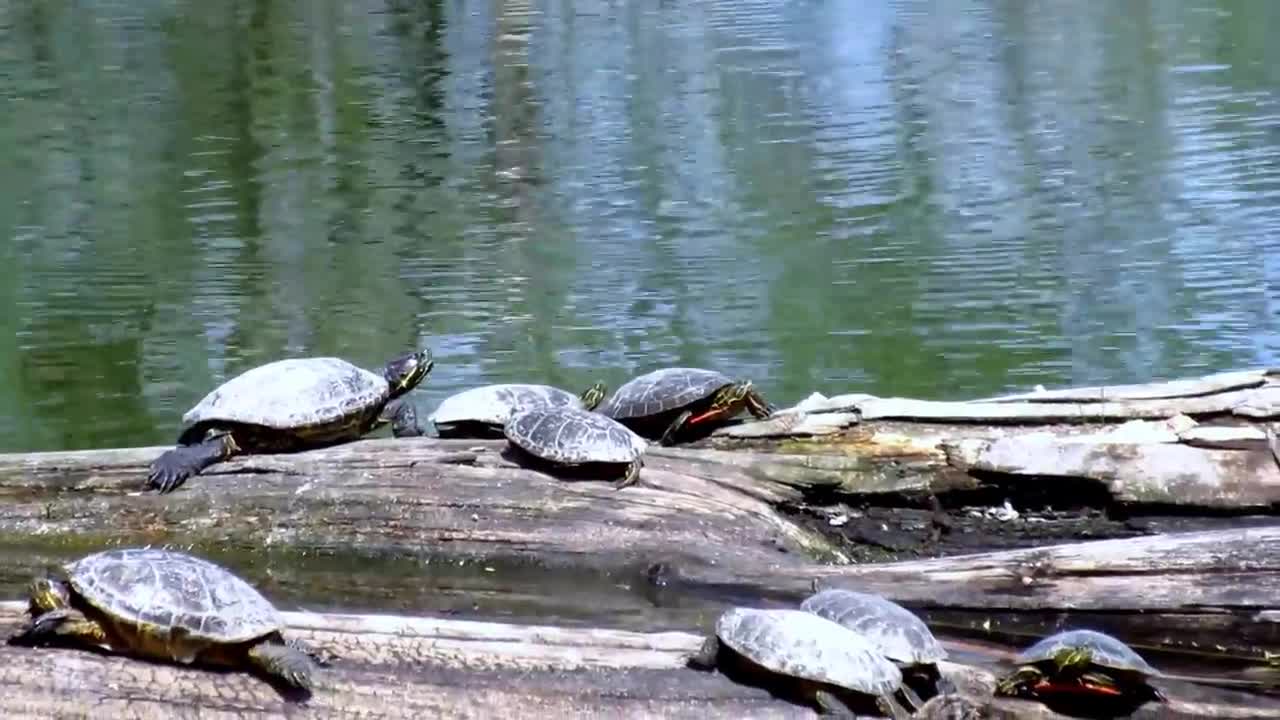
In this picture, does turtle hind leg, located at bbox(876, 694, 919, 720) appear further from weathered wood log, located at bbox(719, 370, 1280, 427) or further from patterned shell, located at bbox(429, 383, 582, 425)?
patterned shell, located at bbox(429, 383, 582, 425)

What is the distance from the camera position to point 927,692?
288cm

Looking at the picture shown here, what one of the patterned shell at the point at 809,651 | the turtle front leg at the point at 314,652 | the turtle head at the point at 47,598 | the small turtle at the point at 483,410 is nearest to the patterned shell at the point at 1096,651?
the patterned shell at the point at 809,651

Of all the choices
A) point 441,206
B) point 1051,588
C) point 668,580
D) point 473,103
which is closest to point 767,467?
point 668,580

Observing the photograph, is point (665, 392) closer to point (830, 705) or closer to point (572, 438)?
point (572, 438)

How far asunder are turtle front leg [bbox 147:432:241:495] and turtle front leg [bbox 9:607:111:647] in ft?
3.99

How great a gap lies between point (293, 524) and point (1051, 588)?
1.95 meters

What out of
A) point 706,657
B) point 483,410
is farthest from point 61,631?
point 483,410

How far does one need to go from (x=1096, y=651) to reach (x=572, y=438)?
1.51 m

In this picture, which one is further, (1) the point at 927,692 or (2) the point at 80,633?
(1) the point at 927,692

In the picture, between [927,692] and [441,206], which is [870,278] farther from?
[927,692]

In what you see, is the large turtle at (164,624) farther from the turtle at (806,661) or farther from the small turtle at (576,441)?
the small turtle at (576,441)

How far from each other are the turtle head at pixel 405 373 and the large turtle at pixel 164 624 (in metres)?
1.92

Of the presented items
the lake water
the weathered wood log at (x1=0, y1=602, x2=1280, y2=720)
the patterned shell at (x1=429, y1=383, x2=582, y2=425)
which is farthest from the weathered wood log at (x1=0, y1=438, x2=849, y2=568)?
the lake water

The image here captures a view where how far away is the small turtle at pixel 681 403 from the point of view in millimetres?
4254
